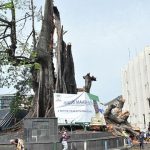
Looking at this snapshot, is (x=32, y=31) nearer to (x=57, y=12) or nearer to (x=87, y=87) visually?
(x=57, y=12)

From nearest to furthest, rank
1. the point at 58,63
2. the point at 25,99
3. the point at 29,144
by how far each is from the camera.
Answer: the point at 29,144
the point at 58,63
the point at 25,99

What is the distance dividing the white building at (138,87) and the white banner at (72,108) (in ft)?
148

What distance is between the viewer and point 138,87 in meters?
78.8

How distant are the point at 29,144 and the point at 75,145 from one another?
2296mm

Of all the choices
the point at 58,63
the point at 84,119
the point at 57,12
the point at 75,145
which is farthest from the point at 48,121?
the point at 57,12

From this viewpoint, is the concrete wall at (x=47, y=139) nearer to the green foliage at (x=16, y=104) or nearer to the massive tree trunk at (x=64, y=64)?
the massive tree trunk at (x=64, y=64)

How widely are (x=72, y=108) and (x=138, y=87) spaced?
53.0m

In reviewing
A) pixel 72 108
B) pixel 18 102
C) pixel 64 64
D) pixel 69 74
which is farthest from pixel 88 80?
pixel 18 102

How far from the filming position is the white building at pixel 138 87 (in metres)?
73.1

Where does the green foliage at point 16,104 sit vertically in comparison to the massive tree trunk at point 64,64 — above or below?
below

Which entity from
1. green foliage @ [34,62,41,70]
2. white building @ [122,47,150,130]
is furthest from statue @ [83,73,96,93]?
white building @ [122,47,150,130]

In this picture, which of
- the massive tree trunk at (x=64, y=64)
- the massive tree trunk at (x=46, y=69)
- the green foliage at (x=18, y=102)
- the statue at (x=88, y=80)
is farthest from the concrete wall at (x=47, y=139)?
the green foliage at (x=18, y=102)

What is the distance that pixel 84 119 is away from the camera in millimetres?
27469

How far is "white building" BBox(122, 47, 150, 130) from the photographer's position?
73.1 m
